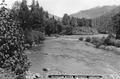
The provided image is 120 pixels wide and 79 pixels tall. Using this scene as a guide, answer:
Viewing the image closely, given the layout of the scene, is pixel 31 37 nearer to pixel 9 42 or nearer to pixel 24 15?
pixel 24 15

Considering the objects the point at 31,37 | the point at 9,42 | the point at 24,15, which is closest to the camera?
the point at 9,42

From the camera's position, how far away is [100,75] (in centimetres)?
2953

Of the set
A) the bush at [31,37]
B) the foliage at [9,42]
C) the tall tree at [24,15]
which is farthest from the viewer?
the tall tree at [24,15]

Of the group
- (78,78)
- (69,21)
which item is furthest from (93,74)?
(69,21)

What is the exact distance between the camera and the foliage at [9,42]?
7445mm

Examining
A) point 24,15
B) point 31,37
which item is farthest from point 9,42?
point 24,15

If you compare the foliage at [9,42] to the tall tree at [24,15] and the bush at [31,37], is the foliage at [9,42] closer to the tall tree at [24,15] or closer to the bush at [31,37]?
the bush at [31,37]

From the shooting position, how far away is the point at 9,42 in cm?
763

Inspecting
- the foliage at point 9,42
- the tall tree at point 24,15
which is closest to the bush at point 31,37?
the tall tree at point 24,15

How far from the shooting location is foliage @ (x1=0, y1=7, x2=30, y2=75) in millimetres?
7445

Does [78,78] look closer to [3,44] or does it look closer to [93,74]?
[93,74]

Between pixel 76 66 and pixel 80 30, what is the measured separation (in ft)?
362

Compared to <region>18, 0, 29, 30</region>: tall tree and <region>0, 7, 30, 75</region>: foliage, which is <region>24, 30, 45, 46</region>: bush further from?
<region>0, 7, 30, 75</region>: foliage

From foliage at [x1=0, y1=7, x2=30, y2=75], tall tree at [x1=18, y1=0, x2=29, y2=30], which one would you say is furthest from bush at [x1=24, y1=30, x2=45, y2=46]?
foliage at [x1=0, y1=7, x2=30, y2=75]
